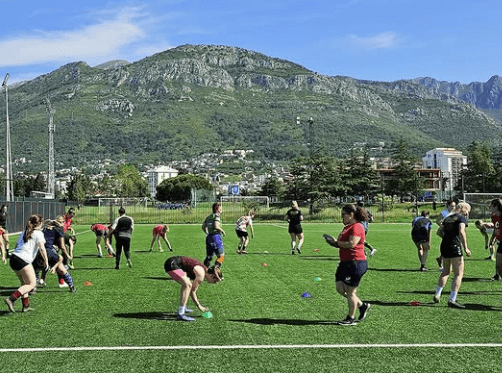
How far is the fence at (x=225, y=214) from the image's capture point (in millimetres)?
62344

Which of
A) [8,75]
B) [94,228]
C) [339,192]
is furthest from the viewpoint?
[339,192]

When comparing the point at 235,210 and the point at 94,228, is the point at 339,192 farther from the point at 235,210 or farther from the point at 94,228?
the point at 94,228

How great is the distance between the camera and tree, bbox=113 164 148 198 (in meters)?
145

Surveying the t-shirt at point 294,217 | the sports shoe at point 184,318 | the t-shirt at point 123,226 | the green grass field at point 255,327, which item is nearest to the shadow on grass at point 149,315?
the green grass field at point 255,327

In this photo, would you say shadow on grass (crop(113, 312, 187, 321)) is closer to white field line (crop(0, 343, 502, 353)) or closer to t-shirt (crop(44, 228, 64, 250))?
white field line (crop(0, 343, 502, 353))

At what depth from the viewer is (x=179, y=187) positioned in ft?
470

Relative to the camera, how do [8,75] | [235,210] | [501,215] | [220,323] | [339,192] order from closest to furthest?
1. [220,323]
2. [501,215]
3. [8,75]
4. [235,210]
5. [339,192]

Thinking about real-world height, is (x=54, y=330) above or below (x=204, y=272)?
below

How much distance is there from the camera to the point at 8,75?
53.3 m

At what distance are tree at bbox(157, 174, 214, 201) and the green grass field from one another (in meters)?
125

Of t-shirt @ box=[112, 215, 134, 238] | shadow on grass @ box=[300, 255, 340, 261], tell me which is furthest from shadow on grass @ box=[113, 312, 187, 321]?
shadow on grass @ box=[300, 255, 340, 261]

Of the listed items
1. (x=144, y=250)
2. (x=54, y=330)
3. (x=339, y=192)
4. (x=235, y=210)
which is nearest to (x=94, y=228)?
(x=144, y=250)

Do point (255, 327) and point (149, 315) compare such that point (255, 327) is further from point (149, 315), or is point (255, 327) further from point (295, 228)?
point (295, 228)

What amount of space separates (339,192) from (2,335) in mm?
77269
